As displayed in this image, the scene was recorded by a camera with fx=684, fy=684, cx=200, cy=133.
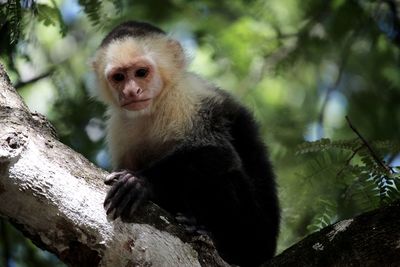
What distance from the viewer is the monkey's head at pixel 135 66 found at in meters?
5.04

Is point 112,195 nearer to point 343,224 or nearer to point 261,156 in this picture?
point 343,224

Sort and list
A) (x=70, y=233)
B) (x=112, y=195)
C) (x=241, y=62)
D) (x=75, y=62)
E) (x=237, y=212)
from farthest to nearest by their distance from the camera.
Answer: (x=75, y=62) < (x=241, y=62) < (x=237, y=212) < (x=112, y=195) < (x=70, y=233)

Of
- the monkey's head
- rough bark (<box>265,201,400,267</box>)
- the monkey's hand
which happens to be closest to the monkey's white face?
the monkey's head

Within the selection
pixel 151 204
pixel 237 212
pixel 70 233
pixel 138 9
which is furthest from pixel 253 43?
pixel 70 233

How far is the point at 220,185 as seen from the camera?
415 centimetres

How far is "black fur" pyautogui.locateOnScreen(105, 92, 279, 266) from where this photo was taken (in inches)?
158

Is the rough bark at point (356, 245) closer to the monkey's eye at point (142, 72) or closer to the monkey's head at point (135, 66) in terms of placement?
the monkey's head at point (135, 66)

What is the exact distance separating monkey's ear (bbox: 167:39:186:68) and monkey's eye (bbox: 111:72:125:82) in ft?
1.69

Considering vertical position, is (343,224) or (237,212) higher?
(237,212)

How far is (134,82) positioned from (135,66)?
0.17 metres

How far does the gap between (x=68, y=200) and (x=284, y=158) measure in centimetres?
335

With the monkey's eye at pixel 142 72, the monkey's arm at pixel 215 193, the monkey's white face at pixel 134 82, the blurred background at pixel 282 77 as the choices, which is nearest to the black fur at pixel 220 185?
the monkey's arm at pixel 215 193

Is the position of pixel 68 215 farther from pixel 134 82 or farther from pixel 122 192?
pixel 134 82

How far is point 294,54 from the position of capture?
6.69 meters
